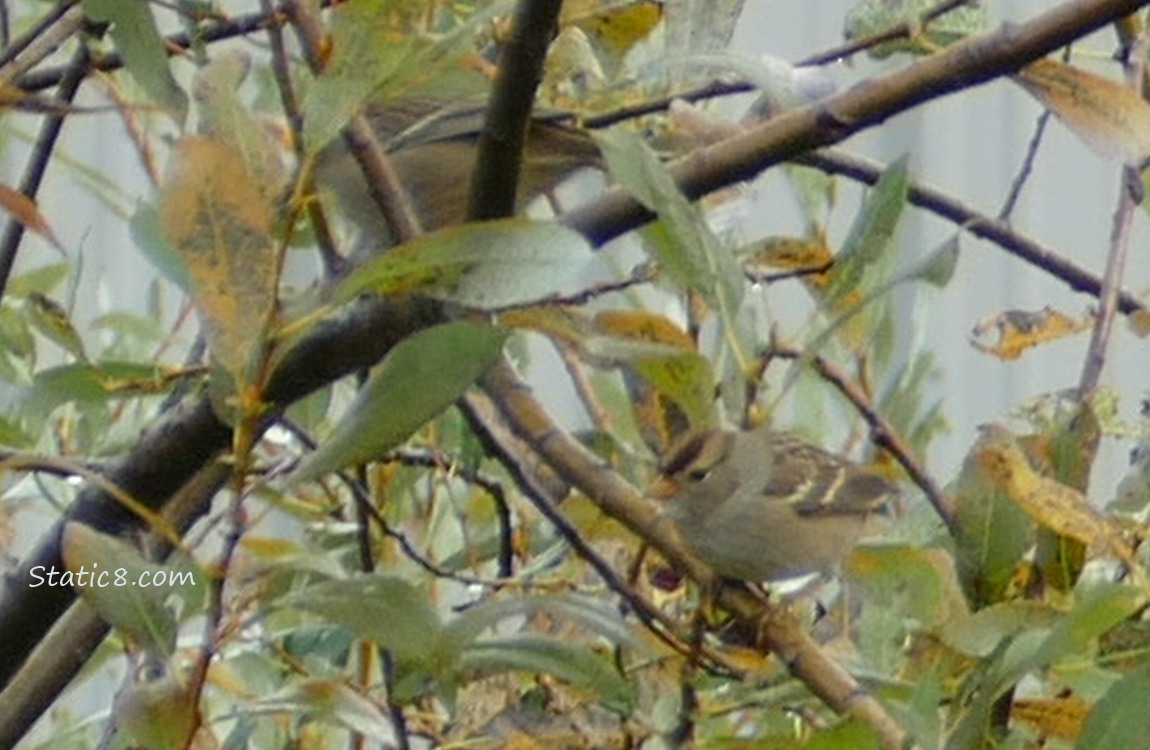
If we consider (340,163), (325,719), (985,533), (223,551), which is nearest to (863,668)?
(985,533)

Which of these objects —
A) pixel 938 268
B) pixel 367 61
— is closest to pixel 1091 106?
pixel 938 268

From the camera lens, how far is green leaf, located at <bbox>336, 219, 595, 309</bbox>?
0.65m

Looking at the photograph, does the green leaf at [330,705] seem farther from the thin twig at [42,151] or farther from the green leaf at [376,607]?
the thin twig at [42,151]

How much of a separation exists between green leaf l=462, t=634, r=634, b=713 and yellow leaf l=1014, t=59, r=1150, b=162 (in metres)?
0.27

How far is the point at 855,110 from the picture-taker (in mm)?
722

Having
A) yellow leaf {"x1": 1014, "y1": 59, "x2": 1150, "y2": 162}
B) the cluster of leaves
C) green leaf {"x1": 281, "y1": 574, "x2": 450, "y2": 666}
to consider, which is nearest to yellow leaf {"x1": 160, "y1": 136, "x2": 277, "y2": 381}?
the cluster of leaves

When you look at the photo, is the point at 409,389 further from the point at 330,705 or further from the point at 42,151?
the point at 42,151

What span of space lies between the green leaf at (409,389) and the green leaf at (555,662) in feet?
0.46

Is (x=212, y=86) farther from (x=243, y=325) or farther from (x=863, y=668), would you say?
(x=863, y=668)

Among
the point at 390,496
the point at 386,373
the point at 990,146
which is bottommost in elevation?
the point at 990,146

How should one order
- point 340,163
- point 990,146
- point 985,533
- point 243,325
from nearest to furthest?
point 243,325, point 985,533, point 340,163, point 990,146

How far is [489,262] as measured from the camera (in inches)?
25.9

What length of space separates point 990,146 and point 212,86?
2158mm

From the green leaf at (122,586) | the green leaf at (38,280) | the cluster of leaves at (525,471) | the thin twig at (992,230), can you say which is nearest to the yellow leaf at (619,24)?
the cluster of leaves at (525,471)
